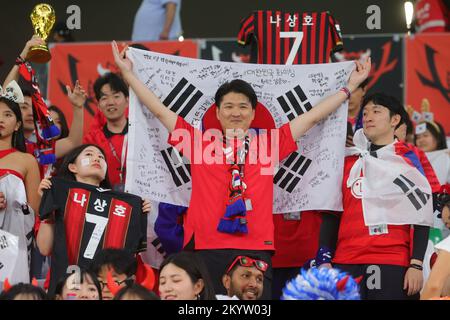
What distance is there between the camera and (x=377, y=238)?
588cm

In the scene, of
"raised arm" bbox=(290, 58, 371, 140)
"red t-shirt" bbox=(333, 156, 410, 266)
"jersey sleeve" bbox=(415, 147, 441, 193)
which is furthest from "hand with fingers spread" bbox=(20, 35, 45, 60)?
"jersey sleeve" bbox=(415, 147, 441, 193)

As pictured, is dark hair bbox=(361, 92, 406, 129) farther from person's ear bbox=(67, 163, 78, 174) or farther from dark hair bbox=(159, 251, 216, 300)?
person's ear bbox=(67, 163, 78, 174)

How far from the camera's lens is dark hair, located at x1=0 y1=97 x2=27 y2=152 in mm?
6461

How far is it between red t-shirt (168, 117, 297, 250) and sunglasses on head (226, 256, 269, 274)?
0.10 m

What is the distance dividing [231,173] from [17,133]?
1.58 m

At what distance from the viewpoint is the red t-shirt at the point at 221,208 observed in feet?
18.5

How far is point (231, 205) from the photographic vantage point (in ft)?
18.4

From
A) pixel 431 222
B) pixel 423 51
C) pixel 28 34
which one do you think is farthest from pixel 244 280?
pixel 28 34

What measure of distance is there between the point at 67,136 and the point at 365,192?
7.76 feet

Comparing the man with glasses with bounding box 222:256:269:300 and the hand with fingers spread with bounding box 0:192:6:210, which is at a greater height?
the hand with fingers spread with bounding box 0:192:6:210

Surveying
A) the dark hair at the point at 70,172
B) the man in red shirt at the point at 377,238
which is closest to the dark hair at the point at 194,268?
the man in red shirt at the point at 377,238

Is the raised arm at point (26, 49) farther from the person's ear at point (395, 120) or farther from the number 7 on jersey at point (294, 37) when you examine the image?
the person's ear at point (395, 120)

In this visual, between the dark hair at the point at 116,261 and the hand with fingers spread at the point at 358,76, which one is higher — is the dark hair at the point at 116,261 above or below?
below

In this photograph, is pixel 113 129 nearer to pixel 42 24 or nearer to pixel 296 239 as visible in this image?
pixel 42 24
